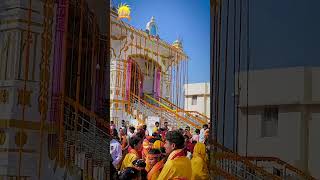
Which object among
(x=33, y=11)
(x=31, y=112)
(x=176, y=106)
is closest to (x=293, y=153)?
(x=31, y=112)

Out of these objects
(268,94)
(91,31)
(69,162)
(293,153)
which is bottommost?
(69,162)

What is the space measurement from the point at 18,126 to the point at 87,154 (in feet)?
1.32

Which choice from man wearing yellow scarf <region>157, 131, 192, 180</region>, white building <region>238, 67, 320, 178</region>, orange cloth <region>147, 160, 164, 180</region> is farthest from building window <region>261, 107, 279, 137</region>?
orange cloth <region>147, 160, 164, 180</region>

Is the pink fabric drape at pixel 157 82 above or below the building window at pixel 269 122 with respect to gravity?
above

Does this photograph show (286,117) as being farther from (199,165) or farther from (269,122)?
(199,165)

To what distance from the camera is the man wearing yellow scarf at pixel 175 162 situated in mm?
2467

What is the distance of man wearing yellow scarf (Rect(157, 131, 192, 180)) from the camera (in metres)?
2.47

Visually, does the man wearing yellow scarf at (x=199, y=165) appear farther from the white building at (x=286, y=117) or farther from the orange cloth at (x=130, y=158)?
the white building at (x=286, y=117)

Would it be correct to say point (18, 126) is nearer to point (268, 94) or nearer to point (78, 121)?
point (78, 121)

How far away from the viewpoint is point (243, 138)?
1920 mm

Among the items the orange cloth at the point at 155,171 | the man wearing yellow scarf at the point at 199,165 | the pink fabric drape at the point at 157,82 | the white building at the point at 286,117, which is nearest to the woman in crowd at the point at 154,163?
the orange cloth at the point at 155,171

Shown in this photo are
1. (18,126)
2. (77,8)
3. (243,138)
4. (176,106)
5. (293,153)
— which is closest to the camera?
(293,153)

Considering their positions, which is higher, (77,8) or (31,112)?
(77,8)

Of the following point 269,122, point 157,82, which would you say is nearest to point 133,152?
point 269,122
